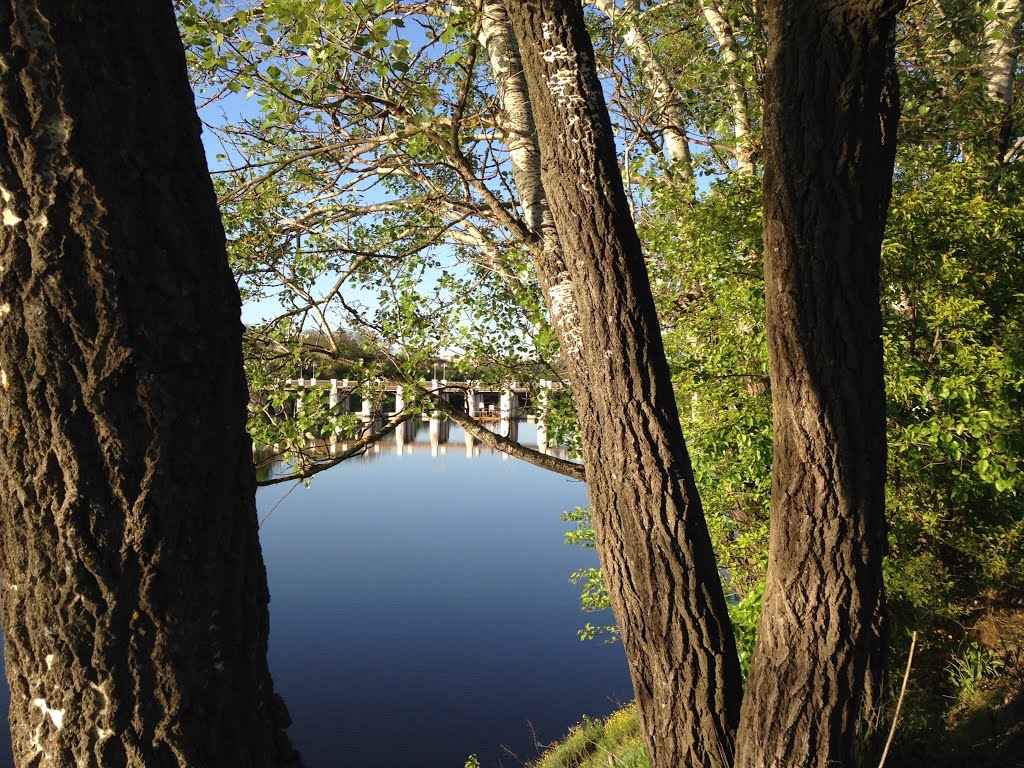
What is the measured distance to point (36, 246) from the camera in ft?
4.10

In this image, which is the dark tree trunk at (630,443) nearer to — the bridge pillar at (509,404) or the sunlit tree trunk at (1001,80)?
the bridge pillar at (509,404)

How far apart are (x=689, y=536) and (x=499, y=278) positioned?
5.01 m

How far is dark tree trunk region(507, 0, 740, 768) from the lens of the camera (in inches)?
104

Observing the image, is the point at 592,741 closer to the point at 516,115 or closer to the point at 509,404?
the point at 509,404

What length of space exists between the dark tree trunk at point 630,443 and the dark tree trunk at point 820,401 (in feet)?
0.60

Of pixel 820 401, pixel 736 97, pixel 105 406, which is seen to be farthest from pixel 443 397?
pixel 105 406

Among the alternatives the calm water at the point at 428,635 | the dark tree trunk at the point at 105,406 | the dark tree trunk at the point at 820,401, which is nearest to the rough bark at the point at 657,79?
the dark tree trunk at the point at 820,401

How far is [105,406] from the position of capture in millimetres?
1281

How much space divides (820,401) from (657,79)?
186 inches

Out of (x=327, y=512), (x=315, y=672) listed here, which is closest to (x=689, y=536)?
(x=315, y=672)

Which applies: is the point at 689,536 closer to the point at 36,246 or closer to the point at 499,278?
the point at 36,246

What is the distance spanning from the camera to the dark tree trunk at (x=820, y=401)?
242 cm

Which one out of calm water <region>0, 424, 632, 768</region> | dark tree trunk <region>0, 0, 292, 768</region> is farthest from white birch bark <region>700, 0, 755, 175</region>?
calm water <region>0, 424, 632, 768</region>

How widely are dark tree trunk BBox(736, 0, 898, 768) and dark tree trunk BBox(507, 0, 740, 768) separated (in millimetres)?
184
